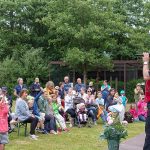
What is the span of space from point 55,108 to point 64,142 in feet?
9.10

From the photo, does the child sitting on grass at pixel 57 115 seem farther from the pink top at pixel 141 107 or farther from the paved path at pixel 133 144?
the pink top at pixel 141 107

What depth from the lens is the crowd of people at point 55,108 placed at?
12758 millimetres

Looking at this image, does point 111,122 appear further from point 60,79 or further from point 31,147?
point 60,79

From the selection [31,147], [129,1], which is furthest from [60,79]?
[31,147]

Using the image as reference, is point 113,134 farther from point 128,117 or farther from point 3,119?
point 128,117

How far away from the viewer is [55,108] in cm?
1477

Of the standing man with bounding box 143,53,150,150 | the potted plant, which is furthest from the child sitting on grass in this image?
the standing man with bounding box 143,53,150,150

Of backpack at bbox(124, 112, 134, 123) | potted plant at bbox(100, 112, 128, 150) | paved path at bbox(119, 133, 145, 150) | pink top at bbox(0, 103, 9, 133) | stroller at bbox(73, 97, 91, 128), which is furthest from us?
backpack at bbox(124, 112, 134, 123)

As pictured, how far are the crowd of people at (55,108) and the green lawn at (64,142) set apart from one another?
397 mm

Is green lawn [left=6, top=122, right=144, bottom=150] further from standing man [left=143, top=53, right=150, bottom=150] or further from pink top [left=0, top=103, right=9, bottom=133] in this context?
standing man [left=143, top=53, right=150, bottom=150]

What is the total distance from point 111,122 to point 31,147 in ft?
7.95

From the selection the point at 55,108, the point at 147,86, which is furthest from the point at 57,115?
the point at 147,86

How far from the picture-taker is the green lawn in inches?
441

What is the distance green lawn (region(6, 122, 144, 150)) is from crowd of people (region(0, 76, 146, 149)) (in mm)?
397
